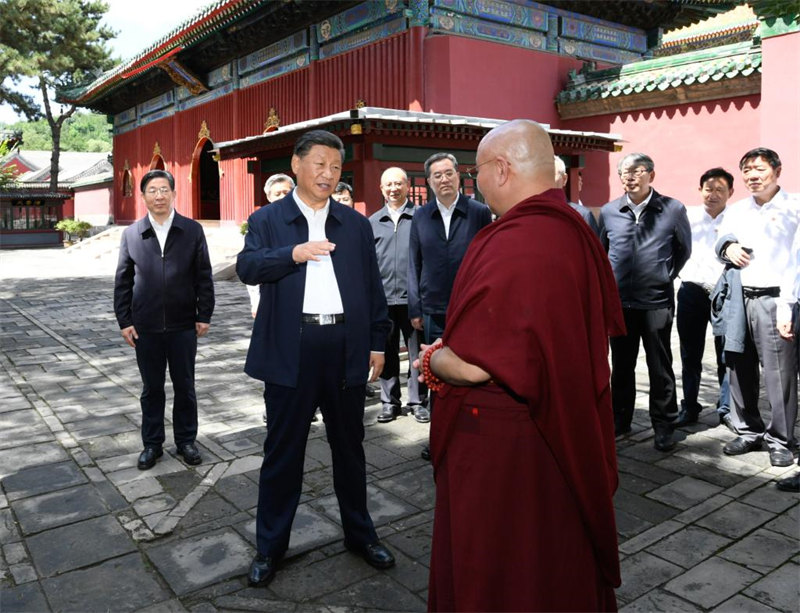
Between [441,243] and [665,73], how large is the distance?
9.70 metres

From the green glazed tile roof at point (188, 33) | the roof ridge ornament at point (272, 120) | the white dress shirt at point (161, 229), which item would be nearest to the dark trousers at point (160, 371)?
the white dress shirt at point (161, 229)

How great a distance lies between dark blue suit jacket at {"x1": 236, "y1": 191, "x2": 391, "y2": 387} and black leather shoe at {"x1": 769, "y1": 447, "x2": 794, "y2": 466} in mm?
2772

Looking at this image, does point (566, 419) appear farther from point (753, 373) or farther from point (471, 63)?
point (471, 63)

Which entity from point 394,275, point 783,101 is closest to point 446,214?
point 394,275

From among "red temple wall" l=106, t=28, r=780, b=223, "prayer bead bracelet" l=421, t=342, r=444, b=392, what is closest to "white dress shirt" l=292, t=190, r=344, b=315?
"prayer bead bracelet" l=421, t=342, r=444, b=392

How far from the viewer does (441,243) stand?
183 inches

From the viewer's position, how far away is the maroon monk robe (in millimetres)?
1928

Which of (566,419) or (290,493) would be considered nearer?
(566,419)

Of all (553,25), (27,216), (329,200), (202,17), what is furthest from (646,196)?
(27,216)

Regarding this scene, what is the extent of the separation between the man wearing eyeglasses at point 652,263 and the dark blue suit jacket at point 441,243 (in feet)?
3.13

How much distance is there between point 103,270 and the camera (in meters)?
19.0

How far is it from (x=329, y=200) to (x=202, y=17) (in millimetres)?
14572

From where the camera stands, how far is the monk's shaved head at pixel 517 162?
Answer: 2.07 meters

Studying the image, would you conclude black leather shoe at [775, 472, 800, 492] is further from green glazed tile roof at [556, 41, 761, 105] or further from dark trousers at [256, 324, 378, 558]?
green glazed tile roof at [556, 41, 761, 105]
